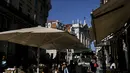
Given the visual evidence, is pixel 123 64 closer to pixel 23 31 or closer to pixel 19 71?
pixel 19 71

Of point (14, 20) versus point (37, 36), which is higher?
point (14, 20)

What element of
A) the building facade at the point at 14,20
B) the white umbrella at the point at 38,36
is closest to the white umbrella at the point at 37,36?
the white umbrella at the point at 38,36

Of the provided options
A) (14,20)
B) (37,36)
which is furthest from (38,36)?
(14,20)

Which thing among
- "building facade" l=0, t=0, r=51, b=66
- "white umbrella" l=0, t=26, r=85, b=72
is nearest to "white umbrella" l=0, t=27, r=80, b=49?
"white umbrella" l=0, t=26, r=85, b=72

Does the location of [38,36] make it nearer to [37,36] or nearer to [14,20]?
[37,36]

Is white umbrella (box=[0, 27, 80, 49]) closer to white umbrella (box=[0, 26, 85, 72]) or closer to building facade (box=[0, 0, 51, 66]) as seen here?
white umbrella (box=[0, 26, 85, 72])

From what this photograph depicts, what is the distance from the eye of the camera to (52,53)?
54.6 metres

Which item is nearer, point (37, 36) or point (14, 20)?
point (37, 36)

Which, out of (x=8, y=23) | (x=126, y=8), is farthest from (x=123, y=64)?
(x=8, y=23)

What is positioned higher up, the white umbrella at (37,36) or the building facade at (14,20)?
the building facade at (14,20)

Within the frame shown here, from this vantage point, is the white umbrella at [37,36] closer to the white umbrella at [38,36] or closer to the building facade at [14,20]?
the white umbrella at [38,36]

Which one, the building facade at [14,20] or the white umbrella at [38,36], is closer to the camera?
the white umbrella at [38,36]

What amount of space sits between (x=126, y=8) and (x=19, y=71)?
6.99 metres

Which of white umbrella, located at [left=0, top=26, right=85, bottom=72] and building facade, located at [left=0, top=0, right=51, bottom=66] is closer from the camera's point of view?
white umbrella, located at [left=0, top=26, right=85, bottom=72]
